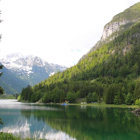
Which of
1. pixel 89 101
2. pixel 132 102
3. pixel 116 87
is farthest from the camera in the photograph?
pixel 89 101

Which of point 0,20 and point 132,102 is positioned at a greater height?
point 0,20

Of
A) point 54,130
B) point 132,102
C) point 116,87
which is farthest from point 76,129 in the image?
point 116,87

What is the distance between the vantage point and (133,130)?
56812mm

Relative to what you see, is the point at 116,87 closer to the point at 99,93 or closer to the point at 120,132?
the point at 99,93

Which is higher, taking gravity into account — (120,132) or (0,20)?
(0,20)

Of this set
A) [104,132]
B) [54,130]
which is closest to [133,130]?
[104,132]

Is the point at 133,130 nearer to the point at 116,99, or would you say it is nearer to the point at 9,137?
the point at 9,137

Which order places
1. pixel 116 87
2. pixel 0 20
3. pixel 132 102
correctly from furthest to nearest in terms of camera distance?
pixel 116 87, pixel 132 102, pixel 0 20

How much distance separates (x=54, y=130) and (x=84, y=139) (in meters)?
12.2

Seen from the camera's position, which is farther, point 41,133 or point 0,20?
point 41,133

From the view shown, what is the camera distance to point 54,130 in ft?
185

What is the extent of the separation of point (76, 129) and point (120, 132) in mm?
10452

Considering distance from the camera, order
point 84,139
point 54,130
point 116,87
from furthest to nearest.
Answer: point 116,87 < point 54,130 < point 84,139

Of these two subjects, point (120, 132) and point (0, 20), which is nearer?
point (0, 20)
